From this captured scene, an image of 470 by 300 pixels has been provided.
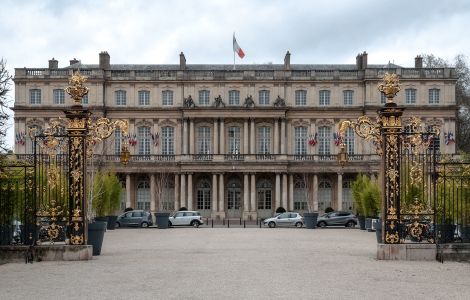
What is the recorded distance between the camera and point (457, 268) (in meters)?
17.6

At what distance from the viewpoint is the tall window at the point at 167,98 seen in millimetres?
65562

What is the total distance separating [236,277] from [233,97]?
50.4 meters

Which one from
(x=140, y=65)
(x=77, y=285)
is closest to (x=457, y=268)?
(x=77, y=285)

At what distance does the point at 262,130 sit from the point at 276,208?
7362 millimetres

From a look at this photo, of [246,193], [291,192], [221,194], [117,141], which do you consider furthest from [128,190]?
[291,192]

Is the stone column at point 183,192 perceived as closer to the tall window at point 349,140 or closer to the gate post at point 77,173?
the tall window at point 349,140

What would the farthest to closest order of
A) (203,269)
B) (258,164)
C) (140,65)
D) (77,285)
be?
1. (140,65)
2. (258,164)
3. (203,269)
4. (77,285)

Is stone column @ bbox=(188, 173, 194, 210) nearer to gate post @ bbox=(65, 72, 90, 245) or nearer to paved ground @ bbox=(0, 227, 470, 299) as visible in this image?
paved ground @ bbox=(0, 227, 470, 299)

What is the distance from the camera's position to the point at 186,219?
47438mm

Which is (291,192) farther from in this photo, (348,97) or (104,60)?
(104,60)

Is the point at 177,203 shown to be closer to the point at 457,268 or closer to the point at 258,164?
the point at 258,164

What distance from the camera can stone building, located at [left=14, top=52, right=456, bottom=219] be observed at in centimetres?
6350

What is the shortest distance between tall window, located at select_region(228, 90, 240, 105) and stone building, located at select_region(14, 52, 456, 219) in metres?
0.09

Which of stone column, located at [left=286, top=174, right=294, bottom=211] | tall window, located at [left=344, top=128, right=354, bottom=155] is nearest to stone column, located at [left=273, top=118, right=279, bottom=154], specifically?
stone column, located at [left=286, top=174, right=294, bottom=211]
